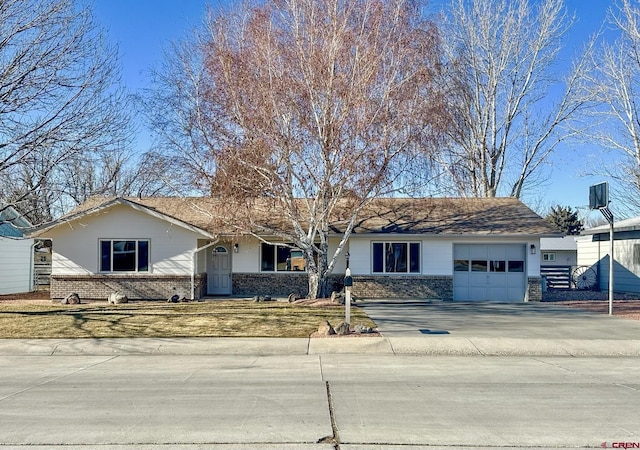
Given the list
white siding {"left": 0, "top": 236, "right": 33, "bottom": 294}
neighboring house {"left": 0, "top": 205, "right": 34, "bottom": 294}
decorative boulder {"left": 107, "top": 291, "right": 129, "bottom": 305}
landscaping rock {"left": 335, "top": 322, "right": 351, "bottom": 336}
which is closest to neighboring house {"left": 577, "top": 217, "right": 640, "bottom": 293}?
landscaping rock {"left": 335, "top": 322, "right": 351, "bottom": 336}

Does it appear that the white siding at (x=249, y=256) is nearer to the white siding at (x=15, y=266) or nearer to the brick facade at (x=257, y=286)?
the brick facade at (x=257, y=286)

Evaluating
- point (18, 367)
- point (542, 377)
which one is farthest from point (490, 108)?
point (18, 367)

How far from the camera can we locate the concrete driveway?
1369cm

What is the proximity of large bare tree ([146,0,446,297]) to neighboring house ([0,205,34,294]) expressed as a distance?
12.2 meters

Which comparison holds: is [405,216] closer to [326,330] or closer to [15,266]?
[326,330]

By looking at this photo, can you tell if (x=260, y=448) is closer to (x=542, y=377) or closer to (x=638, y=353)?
(x=542, y=377)

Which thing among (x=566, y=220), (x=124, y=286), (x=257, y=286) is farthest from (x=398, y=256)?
(x=566, y=220)

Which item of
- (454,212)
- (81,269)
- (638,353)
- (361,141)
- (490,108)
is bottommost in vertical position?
(638,353)

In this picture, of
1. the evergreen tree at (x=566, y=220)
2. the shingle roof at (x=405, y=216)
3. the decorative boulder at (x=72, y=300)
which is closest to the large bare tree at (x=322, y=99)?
the shingle roof at (x=405, y=216)

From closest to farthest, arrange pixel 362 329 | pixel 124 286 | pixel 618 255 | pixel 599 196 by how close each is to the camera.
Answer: pixel 362 329, pixel 599 196, pixel 124 286, pixel 618 255

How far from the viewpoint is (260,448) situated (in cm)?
564

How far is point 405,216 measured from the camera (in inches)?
960

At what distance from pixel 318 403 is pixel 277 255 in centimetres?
1621

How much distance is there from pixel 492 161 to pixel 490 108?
331 centimetres
